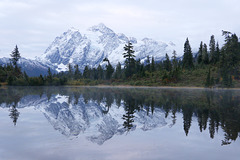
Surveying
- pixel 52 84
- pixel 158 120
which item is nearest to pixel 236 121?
pixel 158 120

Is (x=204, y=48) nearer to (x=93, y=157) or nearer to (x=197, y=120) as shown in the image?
(x=197, y=120)

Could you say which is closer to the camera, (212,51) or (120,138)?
(120,138)

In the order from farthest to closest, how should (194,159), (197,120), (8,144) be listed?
(197,120) → (8,144) → (194,159)

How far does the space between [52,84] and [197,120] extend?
93.1 m

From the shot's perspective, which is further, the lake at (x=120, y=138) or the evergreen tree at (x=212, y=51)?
the evergreen tree at (x=212, y=51)

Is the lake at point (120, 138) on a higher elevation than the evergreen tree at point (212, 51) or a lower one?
lower

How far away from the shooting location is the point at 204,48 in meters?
105

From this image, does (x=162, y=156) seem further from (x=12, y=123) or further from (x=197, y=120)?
(x=12, y=123)

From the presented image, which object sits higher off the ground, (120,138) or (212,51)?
(212,51)

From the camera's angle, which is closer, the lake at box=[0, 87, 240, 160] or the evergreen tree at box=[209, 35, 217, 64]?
the lake at box=[0, 87, 240, 160]

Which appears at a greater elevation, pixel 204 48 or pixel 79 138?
pixel 204 48

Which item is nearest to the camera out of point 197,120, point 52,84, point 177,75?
point 197,120

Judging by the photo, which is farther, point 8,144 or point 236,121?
point 236,121

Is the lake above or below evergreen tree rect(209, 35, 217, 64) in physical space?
below
